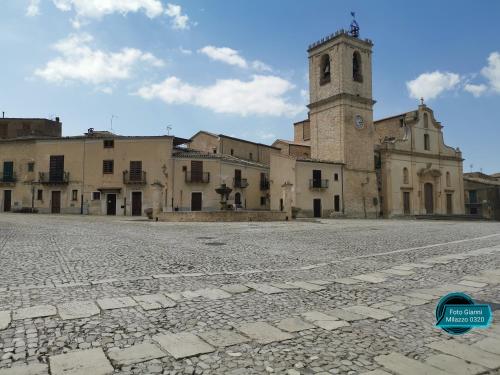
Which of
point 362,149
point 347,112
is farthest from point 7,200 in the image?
point 362,149

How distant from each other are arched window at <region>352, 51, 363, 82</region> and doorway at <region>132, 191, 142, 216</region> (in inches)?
913

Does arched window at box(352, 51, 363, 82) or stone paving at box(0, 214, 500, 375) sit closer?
stone paving at box(0, 214, 500, 375)

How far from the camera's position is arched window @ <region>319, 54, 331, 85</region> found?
3628 cm

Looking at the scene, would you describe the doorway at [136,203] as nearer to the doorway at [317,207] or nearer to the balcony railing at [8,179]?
the balcony railing at [8,179]

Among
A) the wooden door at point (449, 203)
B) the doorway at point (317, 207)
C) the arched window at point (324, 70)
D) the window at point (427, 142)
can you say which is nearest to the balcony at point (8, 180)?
the doorway at point (317, 207)

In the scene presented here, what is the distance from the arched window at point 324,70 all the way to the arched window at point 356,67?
7.90ft

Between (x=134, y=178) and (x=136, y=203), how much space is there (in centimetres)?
220

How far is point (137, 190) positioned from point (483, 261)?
2825cm

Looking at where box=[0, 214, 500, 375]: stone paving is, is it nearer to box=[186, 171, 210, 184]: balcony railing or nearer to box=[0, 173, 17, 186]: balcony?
box=[186, 171, 210, 184]: balcony railing

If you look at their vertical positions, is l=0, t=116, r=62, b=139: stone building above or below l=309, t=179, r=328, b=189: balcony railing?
above

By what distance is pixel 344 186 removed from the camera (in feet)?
113

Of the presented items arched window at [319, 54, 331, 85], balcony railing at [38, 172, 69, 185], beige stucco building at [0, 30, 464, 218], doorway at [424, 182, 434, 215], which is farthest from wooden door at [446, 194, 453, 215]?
balcony railing at [38, 172, 69, 185]

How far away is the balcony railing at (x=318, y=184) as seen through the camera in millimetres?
32812

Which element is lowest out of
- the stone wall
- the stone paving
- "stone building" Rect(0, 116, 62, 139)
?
the stone paving
